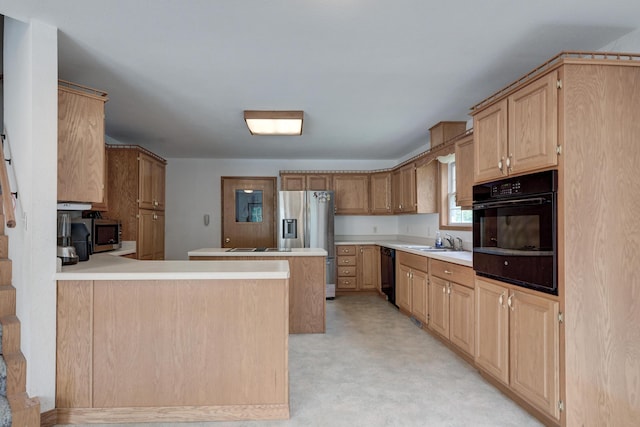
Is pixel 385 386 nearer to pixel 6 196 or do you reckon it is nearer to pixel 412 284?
pixel 412 284

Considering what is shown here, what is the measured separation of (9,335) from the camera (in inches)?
83.4

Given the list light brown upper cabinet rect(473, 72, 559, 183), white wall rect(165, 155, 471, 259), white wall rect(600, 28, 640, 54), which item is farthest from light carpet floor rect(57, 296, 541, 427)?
white wall rect(165, 155, 471, 259)

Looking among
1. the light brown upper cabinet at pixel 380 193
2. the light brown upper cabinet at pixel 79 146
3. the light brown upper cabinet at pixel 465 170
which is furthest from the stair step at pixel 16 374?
the light brown upper cabinet at pixel 380 193

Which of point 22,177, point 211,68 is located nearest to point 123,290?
point 22,177

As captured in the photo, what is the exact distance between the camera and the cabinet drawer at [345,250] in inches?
237

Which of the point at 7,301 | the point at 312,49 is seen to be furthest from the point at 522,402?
the point at 7,301

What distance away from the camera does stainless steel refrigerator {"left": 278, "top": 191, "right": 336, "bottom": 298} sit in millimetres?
5797

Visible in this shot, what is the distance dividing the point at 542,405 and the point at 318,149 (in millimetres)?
4286

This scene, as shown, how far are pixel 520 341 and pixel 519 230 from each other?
67 centimetres

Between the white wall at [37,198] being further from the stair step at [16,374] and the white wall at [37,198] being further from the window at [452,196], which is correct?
the window at [452,196]

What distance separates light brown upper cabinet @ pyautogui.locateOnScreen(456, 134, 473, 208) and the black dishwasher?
5.49 feet

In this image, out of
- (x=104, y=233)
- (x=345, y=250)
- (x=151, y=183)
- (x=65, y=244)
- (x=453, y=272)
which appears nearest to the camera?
(x=65, y=244)

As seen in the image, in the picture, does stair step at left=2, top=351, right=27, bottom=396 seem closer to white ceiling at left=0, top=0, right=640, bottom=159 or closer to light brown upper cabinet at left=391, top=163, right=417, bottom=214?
white ceiling at left=0, top=0, right=640, bottom=159

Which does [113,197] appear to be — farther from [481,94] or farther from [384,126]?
[481,94]
